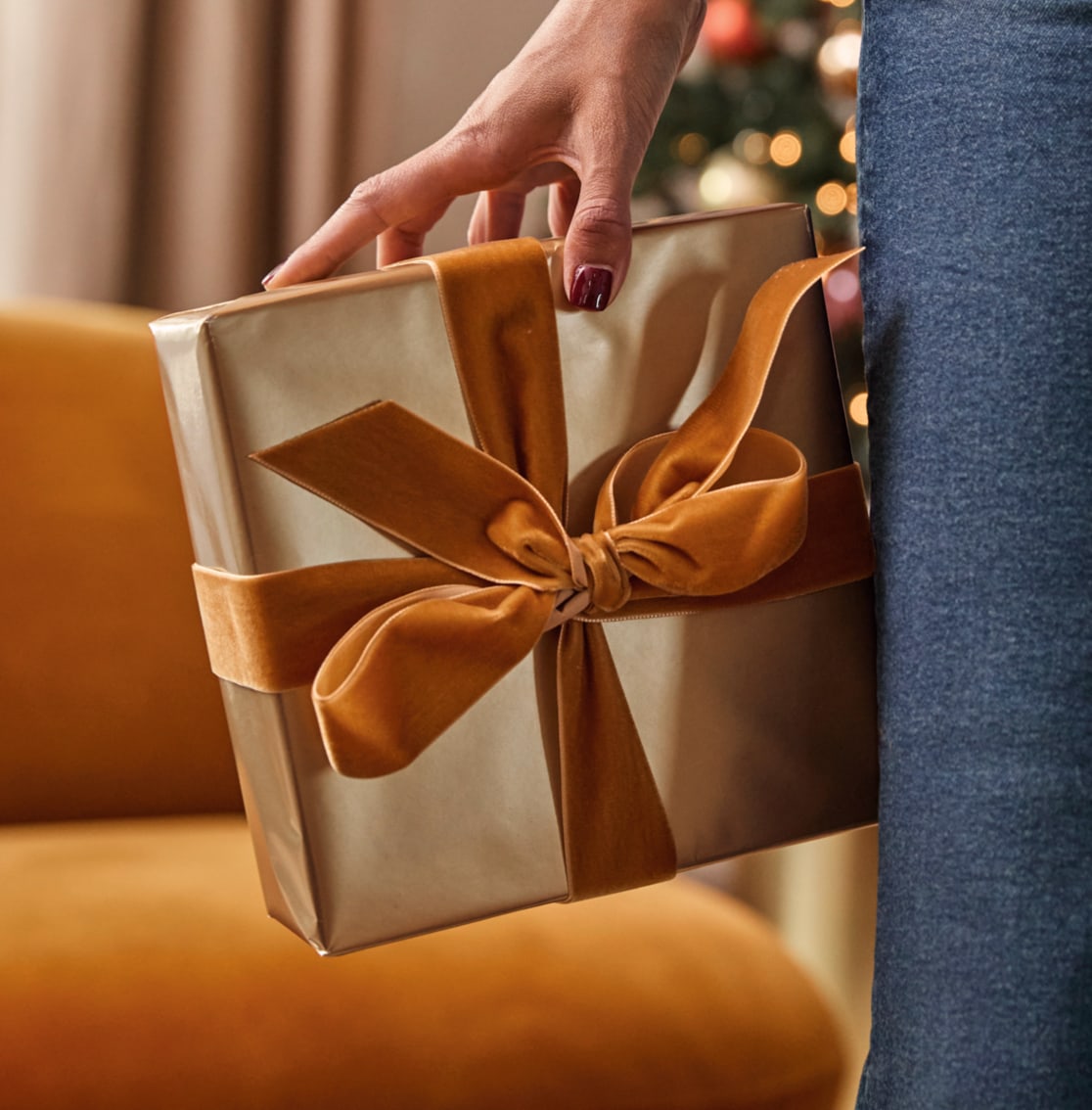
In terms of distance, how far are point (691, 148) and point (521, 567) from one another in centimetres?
182

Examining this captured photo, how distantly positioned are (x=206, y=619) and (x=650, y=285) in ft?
0.95

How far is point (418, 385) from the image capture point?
0.63 metres

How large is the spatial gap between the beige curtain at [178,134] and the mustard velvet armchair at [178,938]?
0.60 metres

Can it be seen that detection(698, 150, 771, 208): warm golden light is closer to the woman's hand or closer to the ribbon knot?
the woman's hand

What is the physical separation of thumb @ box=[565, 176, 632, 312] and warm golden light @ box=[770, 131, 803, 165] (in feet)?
5.34

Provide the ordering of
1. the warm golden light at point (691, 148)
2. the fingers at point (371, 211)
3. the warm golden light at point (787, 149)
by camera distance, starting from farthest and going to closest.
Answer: the warm golden light at point (691, 148)
the warm golden light at point (787, 149)
the fingers at point (371, 211)

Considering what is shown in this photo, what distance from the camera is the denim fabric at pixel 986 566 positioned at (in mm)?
518

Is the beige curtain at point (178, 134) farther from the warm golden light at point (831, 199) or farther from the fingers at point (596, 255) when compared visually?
the fingers at point (596, 255)

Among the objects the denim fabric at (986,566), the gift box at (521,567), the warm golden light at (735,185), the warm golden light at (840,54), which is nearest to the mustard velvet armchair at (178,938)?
the gift box at (521,567)

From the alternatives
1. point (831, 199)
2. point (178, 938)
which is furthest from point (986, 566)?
point (831, 199)

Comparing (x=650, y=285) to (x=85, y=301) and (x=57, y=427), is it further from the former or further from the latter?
(x=85, y=301)

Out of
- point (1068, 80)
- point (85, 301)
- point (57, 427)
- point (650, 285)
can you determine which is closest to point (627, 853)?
point (650, 285)

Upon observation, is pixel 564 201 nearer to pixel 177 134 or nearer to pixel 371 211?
pixel 371 211

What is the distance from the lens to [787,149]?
2.17 m
